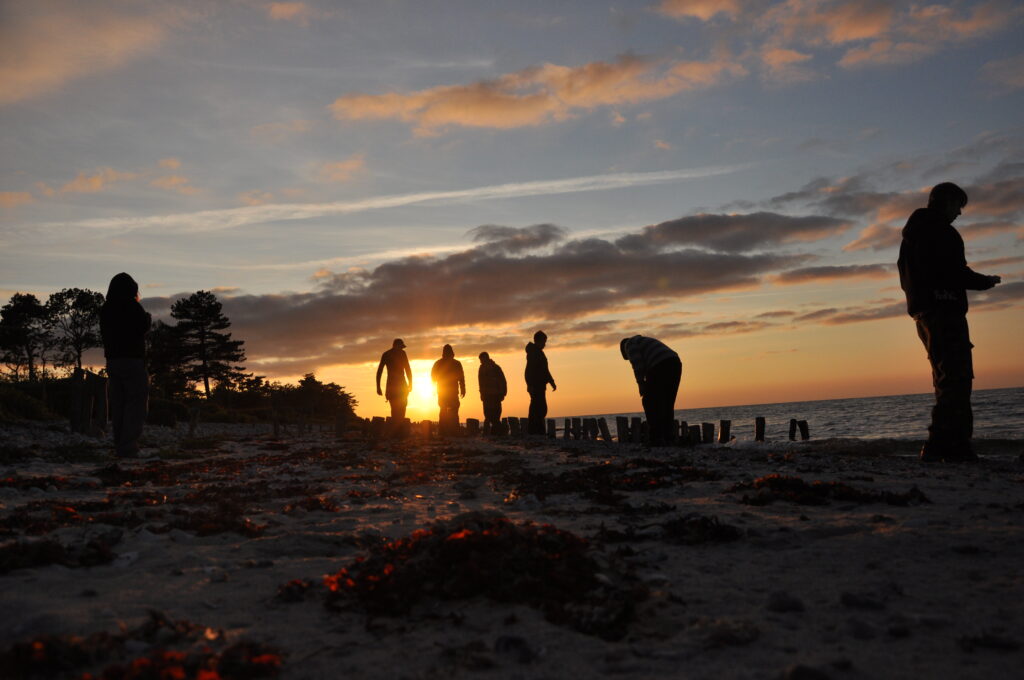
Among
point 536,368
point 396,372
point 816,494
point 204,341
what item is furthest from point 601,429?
point 204,341

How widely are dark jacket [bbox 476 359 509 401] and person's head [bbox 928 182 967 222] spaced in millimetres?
16119

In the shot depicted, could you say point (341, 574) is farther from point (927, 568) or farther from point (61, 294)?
point (61, 294)

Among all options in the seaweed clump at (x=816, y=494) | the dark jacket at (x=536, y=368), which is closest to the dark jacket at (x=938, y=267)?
the seaweed clump at (x=816, y=494)

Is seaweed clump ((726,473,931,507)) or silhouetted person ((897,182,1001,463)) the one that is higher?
silhouetted person ((897,182,1001,463))

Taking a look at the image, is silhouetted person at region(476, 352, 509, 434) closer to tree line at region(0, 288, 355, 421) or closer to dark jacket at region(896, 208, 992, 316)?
dark jacket at region(896, 208, 992, 316)

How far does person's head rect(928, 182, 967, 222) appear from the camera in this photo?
30.8 feet

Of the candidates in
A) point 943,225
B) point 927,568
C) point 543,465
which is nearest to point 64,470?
point 543,465

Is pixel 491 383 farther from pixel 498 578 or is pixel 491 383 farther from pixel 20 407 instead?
pixel 498 578

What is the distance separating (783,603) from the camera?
11.1ft

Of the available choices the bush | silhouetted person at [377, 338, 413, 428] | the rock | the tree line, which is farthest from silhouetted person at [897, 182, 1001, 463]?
the tree line

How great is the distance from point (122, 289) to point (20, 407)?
41.7 ft

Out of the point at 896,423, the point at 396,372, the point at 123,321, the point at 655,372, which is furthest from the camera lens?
the point at 896,423

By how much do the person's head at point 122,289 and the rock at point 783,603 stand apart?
1280 cm

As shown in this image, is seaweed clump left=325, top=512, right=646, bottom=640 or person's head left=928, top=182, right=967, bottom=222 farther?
person's head left=928, top=182, right=967, bottom=222
